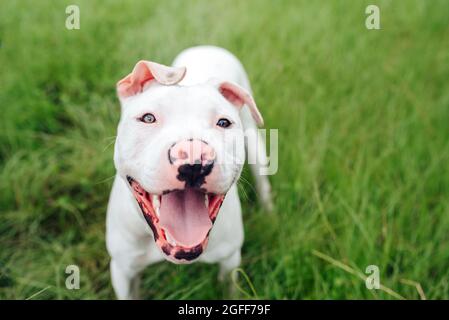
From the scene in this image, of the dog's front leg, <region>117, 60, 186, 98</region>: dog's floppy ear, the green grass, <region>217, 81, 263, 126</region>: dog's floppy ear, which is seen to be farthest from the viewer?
the green grass

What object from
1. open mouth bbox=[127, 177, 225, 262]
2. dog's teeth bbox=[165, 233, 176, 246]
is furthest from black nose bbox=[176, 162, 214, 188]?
dog's teeth bbox=[165, 233, 176, 246]

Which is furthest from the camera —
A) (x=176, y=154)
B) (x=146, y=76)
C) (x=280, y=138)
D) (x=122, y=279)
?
(x=280, y=138)

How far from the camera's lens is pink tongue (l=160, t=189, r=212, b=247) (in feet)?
5.99

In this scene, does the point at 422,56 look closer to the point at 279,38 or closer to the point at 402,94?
the point at 402,94

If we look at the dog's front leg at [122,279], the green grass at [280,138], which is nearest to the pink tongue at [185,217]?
the green grass at [280,138]

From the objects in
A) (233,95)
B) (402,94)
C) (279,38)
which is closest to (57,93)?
(279,38)

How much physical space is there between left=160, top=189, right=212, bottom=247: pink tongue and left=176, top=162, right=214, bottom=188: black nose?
0.57 ft

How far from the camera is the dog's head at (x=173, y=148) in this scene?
1688 millimetres

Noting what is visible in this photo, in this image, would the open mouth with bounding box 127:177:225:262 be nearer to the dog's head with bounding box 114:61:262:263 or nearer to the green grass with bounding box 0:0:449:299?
the dog's head with bounding box 114:61:262:263

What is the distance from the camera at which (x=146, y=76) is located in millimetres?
1948

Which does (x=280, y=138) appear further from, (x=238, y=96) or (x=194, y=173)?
(x=194, y=173)

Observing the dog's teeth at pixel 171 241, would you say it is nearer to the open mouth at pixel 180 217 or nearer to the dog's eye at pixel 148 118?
the open mouth at pixel 180 217

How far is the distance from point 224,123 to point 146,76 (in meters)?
0.35

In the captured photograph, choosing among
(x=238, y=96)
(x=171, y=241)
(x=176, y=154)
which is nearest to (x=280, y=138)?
(x=238, y=96)
